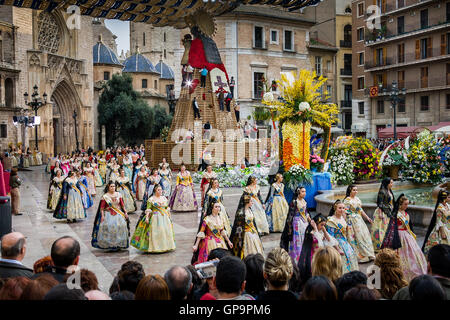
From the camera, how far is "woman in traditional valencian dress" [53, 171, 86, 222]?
14336 millimetres

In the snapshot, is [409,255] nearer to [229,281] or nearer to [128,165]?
[229,281]

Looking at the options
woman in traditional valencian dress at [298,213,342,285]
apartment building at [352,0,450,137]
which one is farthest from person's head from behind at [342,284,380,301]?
apartment building at [352,0,450,137]

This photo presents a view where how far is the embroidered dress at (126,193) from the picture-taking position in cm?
1545

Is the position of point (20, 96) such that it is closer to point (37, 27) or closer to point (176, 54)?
point (37, 27)

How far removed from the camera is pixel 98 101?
52344 millimetres

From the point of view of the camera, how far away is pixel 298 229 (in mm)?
8789

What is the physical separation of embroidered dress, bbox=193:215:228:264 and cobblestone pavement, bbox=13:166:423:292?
1.11 m

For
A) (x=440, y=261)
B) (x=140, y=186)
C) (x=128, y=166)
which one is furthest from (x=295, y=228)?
(x=128, y=166)

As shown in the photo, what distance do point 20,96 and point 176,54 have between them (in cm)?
1504

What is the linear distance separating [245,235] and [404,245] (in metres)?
2.74

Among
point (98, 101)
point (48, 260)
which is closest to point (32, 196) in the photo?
Answer: point (48, 260)

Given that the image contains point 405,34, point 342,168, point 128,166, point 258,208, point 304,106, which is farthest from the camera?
point 405,34

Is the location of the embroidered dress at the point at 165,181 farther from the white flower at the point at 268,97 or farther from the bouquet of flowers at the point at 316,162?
the bouquet of flowers at the point at 316,162

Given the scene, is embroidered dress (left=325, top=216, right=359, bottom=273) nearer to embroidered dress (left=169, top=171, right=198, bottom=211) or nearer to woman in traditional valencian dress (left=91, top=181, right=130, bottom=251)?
woman in traditional valencian dress (left=91, top=181, right=130, bottom=251)
